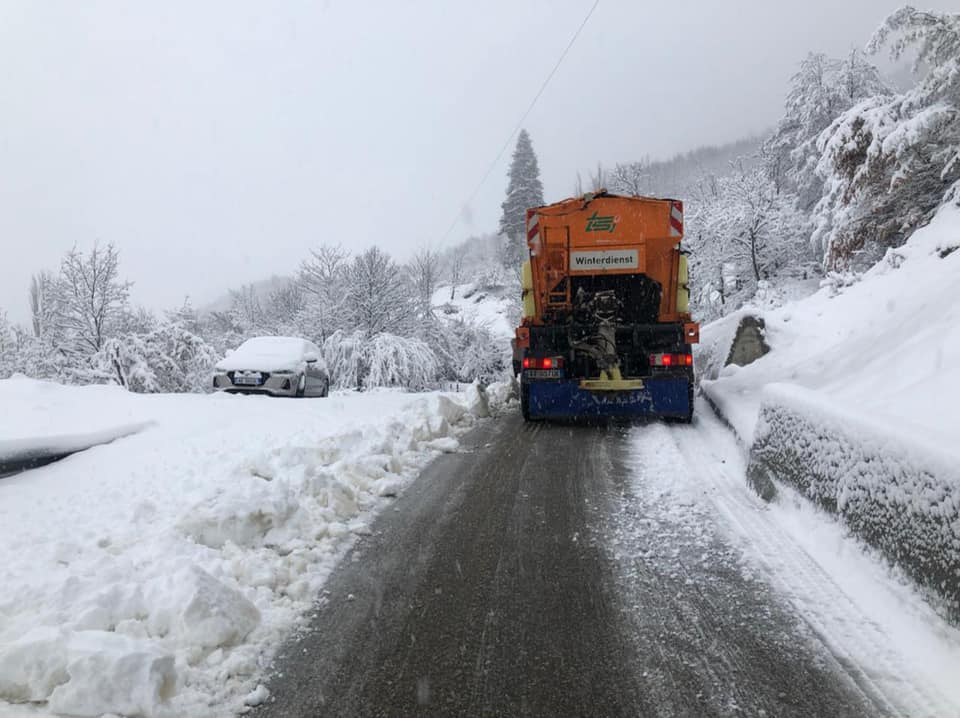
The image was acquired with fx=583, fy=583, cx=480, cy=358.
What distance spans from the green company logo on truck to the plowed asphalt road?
523 centimetres

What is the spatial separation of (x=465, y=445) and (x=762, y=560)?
4.11 meters

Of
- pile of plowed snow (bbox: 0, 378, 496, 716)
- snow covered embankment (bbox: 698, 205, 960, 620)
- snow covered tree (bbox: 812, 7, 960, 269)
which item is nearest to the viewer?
pile of plowed snow (bbox: 0, 378, 496, 716)

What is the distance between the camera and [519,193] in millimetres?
54094

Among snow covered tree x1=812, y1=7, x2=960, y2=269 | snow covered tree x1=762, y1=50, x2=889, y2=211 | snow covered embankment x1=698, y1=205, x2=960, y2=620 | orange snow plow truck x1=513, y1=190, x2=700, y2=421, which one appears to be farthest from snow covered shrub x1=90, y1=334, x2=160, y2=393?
snow covered tree x1=762, y1=50, x2=889, y2=211

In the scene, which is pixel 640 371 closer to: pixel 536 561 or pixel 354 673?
pixel 536 561

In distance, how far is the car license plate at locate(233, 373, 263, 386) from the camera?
11.1 m

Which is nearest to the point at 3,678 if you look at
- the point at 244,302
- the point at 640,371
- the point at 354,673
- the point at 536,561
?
the point at 354,673

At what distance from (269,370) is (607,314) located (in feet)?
21.3

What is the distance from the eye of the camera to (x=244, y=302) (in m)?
51.9

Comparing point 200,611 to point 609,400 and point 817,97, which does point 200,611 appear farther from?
point 817,97

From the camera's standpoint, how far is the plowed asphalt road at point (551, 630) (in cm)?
215

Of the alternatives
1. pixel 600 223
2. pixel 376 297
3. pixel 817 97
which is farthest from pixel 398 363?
pixel 817 97

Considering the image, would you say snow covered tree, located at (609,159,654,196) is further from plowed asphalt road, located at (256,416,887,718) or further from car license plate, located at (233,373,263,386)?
plowed asphalt road, located at (256,416,887,718)

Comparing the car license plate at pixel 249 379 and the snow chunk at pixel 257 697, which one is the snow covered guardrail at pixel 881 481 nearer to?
the snow chunk at pixel 257 697
